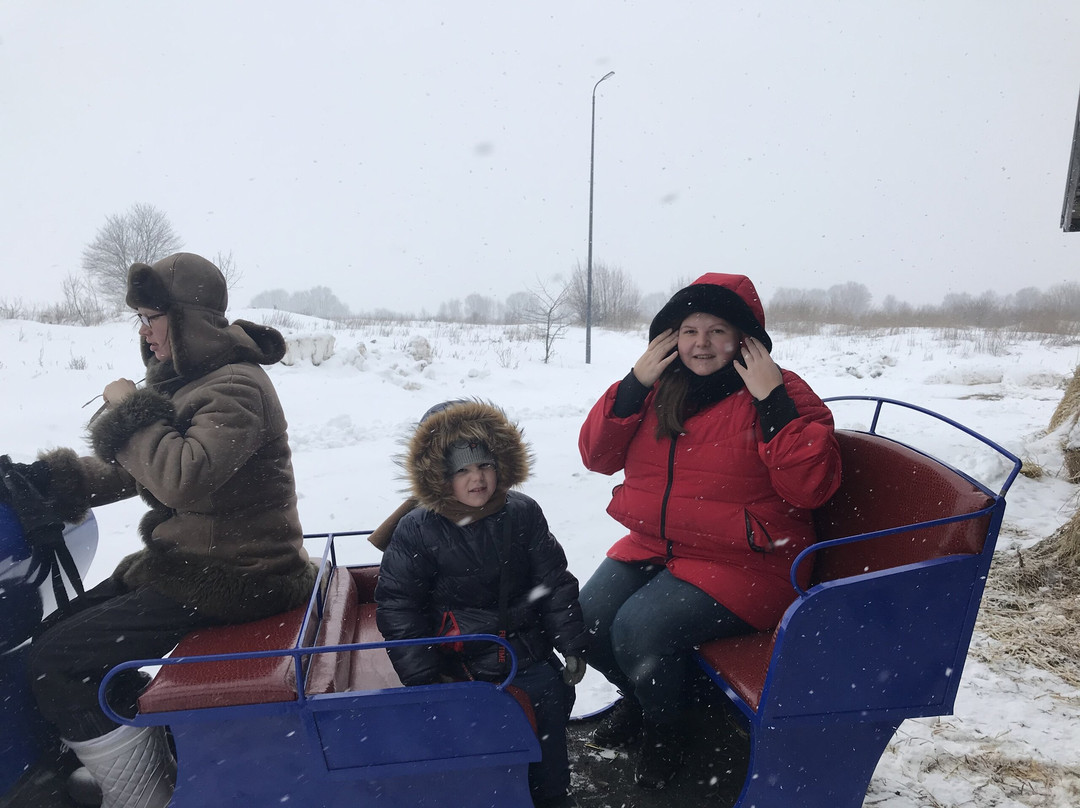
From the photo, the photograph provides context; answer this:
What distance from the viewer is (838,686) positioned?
6.59ft

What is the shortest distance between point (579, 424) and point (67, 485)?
6.85m

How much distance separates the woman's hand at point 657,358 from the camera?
104 inches

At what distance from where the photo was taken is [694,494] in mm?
2547

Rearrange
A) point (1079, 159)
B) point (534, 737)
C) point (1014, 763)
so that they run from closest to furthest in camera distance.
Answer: point (534, 737), point (1014, 763), point (1079, 159)

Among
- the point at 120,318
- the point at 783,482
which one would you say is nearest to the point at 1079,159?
the point at 783,482

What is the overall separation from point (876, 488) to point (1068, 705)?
162 centimetres

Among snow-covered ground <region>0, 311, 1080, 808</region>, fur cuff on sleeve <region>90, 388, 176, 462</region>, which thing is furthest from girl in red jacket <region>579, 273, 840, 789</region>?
fur cuff on sleeve <region>90, 388, 176, 462</region>

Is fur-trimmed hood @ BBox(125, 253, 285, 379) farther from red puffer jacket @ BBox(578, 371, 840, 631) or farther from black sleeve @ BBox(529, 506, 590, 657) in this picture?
red puffer jacket @ BBox(578, 371, 840, 631)

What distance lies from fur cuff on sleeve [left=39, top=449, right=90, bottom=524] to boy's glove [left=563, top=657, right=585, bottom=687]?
181cm

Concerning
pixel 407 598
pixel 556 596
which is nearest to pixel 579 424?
pixel 556 596

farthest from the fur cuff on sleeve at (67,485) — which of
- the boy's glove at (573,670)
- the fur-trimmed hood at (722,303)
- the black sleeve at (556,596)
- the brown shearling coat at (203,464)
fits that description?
the fur-trimmed hood at (722,303)

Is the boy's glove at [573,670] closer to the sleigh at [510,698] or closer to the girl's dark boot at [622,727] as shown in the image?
the sleigh at [510,698]

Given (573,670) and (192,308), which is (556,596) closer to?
(573,670)

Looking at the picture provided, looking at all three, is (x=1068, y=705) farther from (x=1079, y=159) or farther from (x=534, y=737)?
(x=1079, y=159)
